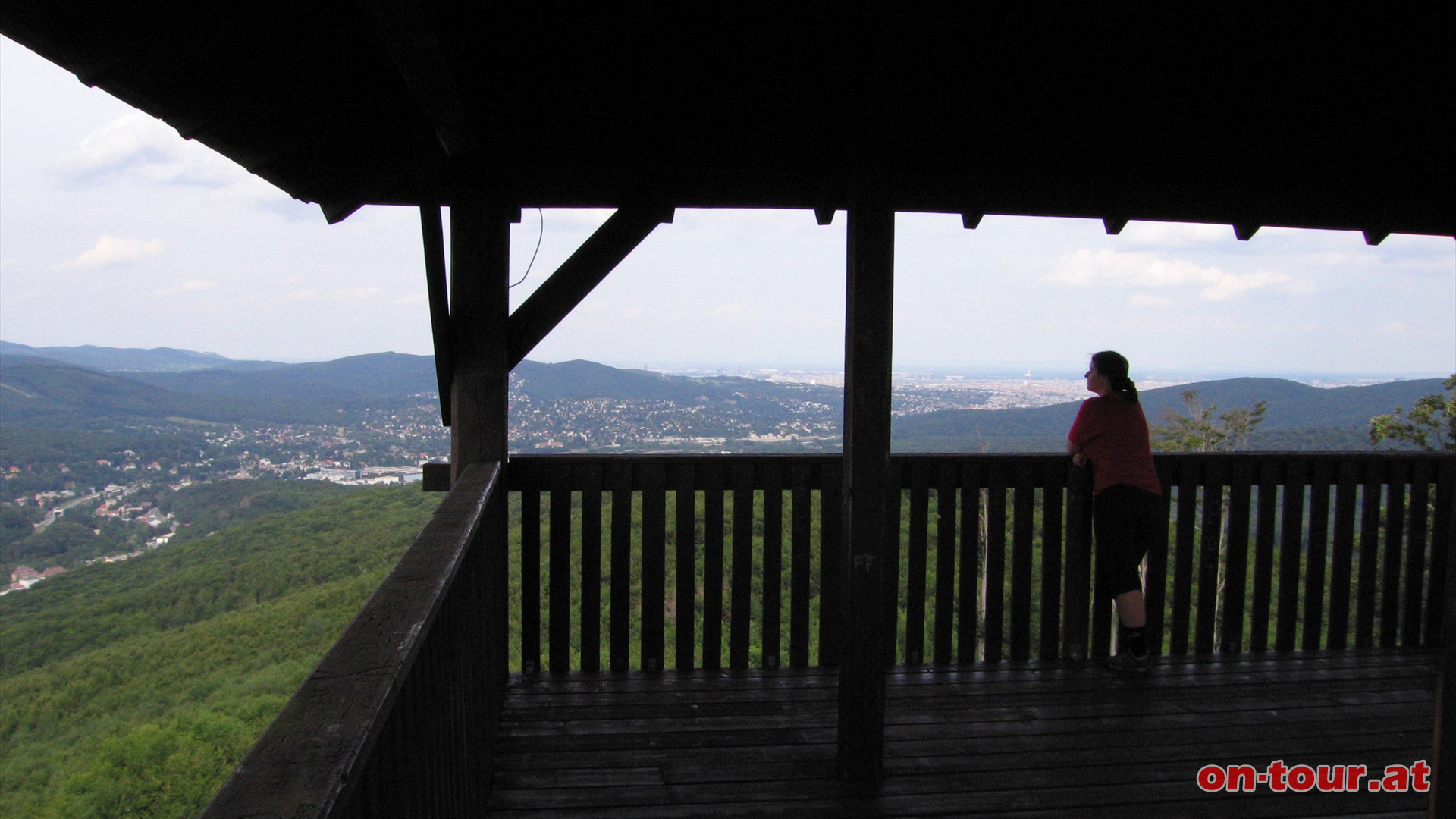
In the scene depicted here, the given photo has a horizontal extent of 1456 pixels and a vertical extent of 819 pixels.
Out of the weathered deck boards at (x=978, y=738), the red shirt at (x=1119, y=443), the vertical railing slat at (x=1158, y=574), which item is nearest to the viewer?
the weathered deck boards at (x=978, y=738)

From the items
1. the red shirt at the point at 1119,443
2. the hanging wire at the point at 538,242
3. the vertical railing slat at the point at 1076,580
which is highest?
the hanging wire at the point at 538,242

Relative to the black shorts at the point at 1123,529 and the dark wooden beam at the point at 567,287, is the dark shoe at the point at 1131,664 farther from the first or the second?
the dark wooden beam at the point at 567,287

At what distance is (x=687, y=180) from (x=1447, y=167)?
3.56m

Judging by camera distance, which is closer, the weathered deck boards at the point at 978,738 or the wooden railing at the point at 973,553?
the weathered deck boards at the point at 978,738

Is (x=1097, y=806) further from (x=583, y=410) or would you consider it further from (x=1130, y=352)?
(x=1130, y=352)

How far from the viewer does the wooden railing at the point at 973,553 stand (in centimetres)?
378

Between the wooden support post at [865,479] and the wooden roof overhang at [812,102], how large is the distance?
23cm

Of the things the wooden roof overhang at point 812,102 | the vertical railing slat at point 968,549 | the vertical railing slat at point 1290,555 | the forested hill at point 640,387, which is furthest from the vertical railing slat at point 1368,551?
the forested hill at point 640,387

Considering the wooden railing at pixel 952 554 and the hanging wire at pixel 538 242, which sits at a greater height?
the hanging wire at pixel 538 242

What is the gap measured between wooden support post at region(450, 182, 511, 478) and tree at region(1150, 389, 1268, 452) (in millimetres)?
16751

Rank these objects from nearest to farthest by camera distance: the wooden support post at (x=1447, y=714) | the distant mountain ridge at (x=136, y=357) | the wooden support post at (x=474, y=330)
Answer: the wooden support post at (x=1447, y=714) < the wooden support post at (x=474, y=330) < the distant mountain ridge at (x=136, y=357)

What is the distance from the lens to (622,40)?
102 inches

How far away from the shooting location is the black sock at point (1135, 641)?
380cm

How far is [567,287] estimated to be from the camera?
337 cm
